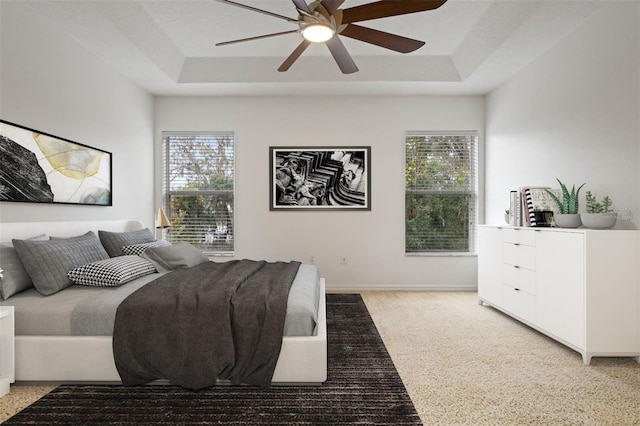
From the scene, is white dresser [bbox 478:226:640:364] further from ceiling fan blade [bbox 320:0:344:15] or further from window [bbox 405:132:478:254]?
ceiling fan blade [bbox 320:0:344:15]

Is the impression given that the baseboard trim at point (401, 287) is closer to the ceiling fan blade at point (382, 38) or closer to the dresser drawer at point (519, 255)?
the dresser drawer at point (519, 255)

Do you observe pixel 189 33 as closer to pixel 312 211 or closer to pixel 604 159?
pixel 312 211

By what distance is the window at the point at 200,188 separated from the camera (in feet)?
17.5

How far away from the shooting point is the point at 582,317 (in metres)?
2.75

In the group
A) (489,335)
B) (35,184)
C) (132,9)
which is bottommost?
(489,335)

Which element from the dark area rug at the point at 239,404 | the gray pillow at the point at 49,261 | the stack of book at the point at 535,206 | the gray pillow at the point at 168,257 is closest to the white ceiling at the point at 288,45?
the stack of book at the point at 535,206

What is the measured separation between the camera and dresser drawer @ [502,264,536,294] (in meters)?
3.39

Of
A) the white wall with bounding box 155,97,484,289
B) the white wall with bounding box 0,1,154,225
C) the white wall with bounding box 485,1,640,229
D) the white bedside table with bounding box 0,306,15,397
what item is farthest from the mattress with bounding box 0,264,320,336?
the white wall with bounding box 155,97,484,289

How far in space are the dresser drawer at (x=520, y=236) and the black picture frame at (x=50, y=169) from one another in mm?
4138

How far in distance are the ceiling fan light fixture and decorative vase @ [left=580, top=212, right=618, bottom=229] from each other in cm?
236

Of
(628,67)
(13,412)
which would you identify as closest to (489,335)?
(628,67)

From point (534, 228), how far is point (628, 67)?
54.5 inches

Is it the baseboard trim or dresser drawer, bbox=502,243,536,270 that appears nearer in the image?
dresser drawer, bbox=502,243,536,270

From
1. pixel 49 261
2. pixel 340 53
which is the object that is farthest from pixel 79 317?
pixel 340 53
